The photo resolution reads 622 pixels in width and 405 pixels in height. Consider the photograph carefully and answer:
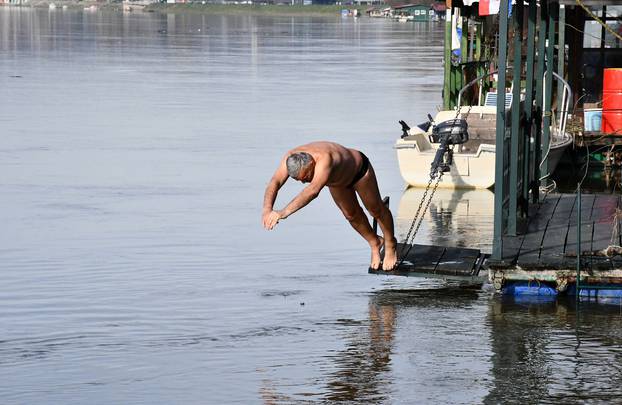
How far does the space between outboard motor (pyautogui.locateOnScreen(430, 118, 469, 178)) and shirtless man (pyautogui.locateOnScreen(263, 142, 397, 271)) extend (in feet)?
22.6

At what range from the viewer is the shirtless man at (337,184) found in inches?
459

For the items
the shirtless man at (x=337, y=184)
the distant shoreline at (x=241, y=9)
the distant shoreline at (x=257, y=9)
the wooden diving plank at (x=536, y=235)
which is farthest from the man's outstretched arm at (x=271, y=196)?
the distant shoreline at (x=257, y=9)

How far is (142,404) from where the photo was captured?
33.2 ft

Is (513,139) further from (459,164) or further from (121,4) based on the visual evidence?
(121,4)

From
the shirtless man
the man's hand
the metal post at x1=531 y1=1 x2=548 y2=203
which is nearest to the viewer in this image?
the man's hand

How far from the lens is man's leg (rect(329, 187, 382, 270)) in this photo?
12438mm

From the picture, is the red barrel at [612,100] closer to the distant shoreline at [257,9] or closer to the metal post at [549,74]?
the metal post at [549,74]

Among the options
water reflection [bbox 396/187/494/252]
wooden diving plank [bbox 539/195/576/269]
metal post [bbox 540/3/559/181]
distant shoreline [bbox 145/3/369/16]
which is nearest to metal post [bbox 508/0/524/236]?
wooden diving plank [bbox 539/195/576/269]

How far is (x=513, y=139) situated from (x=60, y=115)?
22156 mm

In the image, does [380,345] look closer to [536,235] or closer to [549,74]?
[536,235]

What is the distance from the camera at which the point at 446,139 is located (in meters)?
19.9

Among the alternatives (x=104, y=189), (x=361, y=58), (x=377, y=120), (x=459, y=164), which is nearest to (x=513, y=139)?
(x=459, y=164)

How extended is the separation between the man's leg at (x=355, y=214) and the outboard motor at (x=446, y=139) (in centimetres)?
680

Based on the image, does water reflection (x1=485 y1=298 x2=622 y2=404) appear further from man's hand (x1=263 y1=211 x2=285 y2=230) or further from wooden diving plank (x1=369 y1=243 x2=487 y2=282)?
man's hand (x1=263 y1=211 x2=285 y2=230)
